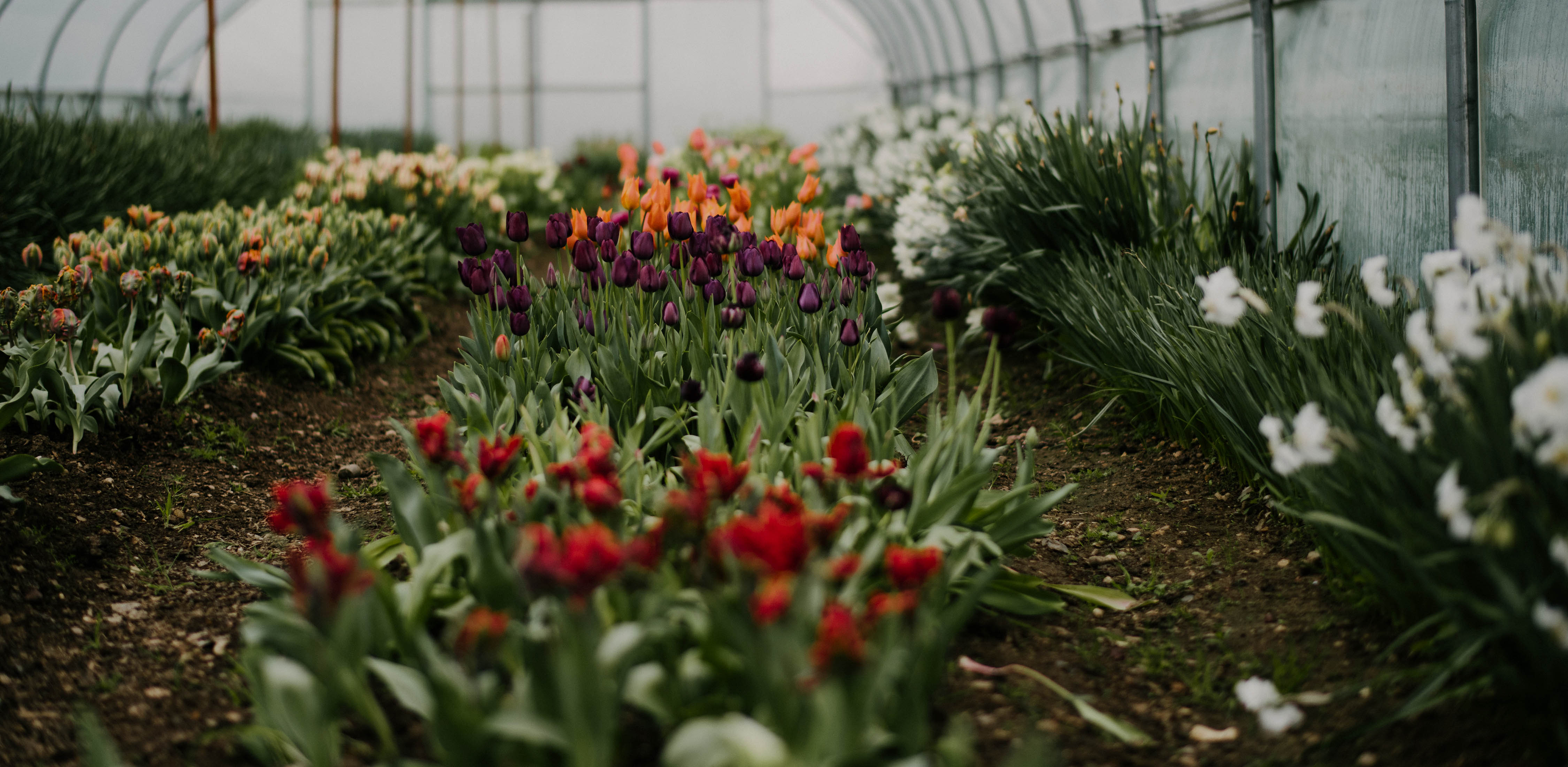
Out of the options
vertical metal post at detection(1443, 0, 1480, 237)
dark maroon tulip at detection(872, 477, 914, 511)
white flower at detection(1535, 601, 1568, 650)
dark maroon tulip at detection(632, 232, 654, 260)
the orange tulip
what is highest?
vertical metal post at detection(1443, 0, 1480, 237)

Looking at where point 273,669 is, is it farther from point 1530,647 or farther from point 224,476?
point 224,476

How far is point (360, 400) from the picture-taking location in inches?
161

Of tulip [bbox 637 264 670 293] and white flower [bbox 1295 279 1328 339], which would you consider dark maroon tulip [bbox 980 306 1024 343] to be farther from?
tulip [bbox 637 264 670 293]

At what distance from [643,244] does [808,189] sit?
0.81 meters

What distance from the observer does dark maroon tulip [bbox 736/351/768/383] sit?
6.50 ft

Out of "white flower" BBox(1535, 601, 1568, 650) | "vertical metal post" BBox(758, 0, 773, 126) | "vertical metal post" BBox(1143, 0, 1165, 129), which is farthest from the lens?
"vertical metal post" BBox(758, 0, 773, 126)

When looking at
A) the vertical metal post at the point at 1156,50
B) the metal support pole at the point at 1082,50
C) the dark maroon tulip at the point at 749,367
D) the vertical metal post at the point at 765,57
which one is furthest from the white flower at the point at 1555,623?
the vertical metal post at the point at 765,57

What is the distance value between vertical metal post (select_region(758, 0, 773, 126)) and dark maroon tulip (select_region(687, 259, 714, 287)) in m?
13.4

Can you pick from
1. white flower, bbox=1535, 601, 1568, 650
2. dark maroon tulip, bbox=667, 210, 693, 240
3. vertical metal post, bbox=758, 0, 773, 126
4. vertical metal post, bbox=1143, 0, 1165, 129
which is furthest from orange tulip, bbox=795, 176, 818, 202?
vertical metal post, bbox=758, 0, 773, 126

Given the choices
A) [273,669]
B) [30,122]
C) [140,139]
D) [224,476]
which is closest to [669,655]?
[273,669]

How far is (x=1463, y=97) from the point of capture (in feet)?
9.75

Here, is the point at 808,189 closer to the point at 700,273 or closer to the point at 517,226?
the point at 700,273

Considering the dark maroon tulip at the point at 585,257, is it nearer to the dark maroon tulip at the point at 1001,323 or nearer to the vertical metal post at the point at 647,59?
the dark maroon tulip at the point at 1001,323

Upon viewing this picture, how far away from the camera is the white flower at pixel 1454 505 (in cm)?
139
